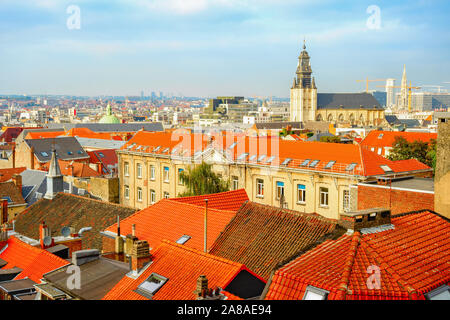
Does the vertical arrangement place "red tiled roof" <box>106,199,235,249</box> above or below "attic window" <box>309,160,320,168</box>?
below

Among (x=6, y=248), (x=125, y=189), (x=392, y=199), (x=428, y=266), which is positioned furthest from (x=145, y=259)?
(x=125, y=189)

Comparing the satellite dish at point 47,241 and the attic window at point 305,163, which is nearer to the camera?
the satellite dish at point 47,241

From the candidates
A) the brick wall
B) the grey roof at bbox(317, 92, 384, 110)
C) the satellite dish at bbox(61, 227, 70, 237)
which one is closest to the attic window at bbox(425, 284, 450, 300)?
the brick wall

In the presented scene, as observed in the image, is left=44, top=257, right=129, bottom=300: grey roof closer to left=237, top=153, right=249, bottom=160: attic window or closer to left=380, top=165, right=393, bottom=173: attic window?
left=380, top=165, right=393, bottom=173: attic window

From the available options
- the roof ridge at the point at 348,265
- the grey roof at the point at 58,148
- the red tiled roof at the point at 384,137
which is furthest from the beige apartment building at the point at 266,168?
the red tiled roof at the point at 384,137

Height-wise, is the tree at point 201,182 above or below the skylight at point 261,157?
below

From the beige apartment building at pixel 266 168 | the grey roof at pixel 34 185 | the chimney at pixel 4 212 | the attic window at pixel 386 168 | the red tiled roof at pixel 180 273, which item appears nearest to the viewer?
the red tiled roof at pixel 180 273

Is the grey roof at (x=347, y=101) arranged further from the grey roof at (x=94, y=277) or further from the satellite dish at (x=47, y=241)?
the grey roof at (x=94, y=277)
